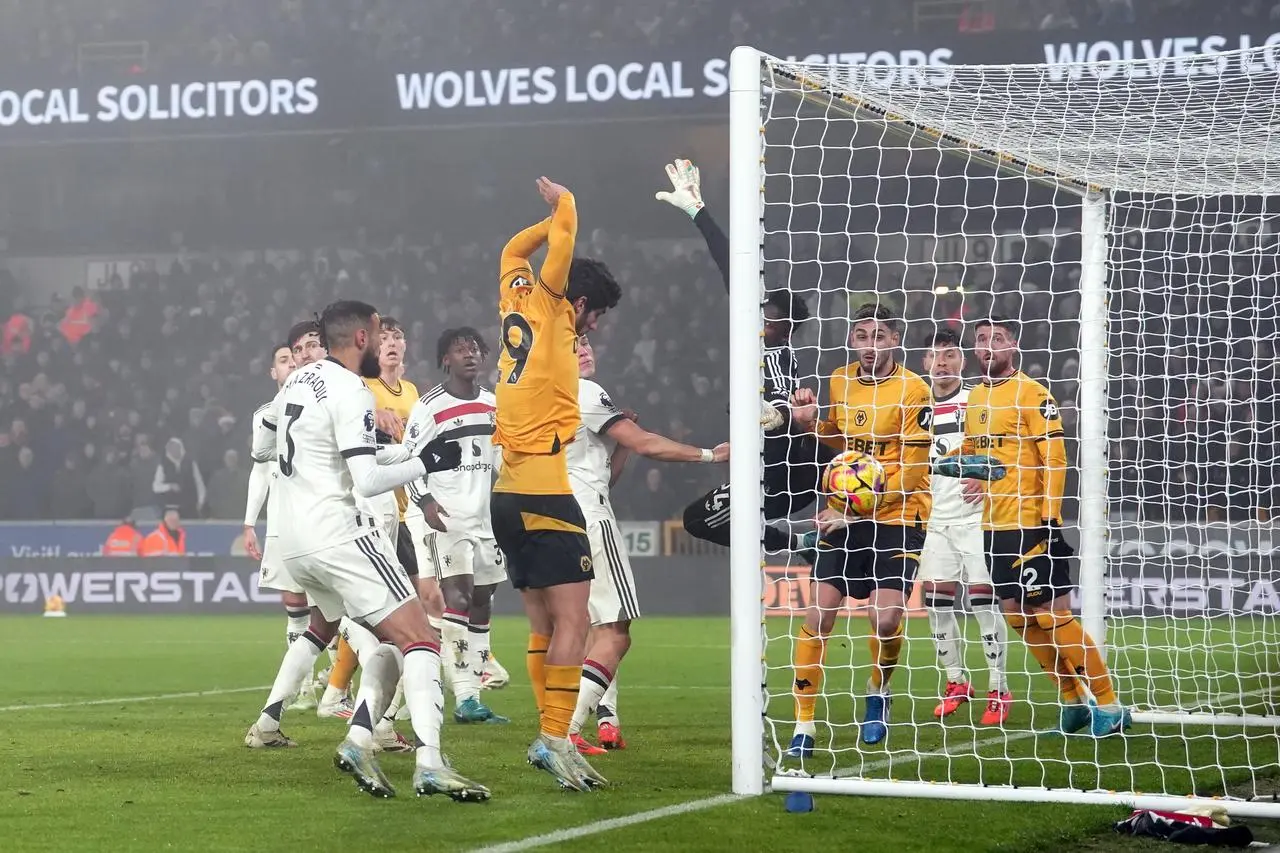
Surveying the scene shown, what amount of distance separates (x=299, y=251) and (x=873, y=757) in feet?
59.6

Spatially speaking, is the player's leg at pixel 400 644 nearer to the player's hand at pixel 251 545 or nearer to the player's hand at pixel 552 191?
the player's hand at pixel 552 191

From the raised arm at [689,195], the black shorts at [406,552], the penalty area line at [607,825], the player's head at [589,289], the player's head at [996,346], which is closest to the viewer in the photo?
the penalty area line at [607,825]

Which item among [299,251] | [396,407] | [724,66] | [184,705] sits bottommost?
[184,705]

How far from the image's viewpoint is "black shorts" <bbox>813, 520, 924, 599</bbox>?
7.43 metres

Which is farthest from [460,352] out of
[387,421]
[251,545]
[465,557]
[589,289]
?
[589,289]

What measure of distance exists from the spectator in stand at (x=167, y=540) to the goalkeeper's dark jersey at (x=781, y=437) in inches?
537

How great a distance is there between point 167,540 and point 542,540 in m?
14.5

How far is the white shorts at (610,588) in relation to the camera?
776cm

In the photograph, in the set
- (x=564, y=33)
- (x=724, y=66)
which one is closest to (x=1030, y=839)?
(x=724, y=66)

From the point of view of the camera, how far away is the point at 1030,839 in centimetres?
541

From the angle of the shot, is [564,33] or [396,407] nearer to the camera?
[396,407]

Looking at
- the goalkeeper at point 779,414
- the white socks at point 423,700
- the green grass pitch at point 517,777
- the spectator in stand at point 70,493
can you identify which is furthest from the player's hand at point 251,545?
the spectator in stand at point 70,493

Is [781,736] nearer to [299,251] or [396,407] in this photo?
[396,407]

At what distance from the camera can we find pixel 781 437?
278 inches
